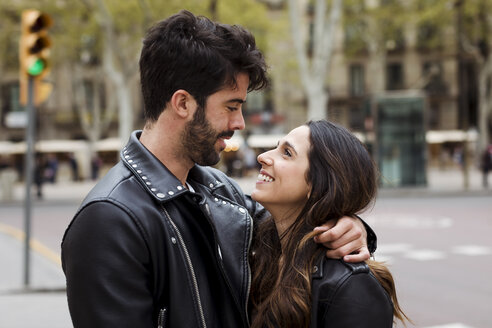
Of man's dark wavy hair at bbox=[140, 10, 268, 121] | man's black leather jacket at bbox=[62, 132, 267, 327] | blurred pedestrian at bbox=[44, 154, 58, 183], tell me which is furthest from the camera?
blurred pedestrian at bbox=[44, 154, 58, 183]

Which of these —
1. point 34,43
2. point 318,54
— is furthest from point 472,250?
point 318,54

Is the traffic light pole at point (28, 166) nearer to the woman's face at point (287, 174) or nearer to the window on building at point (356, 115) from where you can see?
the woman's face at point (287, 174)

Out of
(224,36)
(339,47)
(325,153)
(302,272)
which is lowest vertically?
(302,272)

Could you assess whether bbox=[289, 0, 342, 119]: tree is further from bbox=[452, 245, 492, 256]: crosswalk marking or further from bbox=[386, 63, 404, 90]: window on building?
bbox=[386, 63, 404, 90]: window on building

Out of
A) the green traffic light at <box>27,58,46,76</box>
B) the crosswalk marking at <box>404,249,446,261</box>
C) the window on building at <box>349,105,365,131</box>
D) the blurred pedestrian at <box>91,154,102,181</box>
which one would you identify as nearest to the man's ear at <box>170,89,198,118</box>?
the green traffic light at <box>27,58,46,76</box>

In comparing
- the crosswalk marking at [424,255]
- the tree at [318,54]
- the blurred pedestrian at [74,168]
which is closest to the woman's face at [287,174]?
the crosswalk marking at [424,255]

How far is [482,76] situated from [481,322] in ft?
117

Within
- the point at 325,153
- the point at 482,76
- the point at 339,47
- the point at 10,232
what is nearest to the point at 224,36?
the point at 325,153

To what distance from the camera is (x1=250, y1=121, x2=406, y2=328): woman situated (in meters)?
2.07

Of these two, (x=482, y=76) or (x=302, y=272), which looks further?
(x=482, y=76)

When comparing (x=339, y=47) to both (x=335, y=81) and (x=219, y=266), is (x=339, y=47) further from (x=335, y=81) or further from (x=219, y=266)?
(x=219, y=266)

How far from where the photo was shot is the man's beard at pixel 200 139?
2146 millimetres

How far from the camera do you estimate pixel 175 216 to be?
203 centimetres

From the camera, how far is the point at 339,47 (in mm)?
49469
